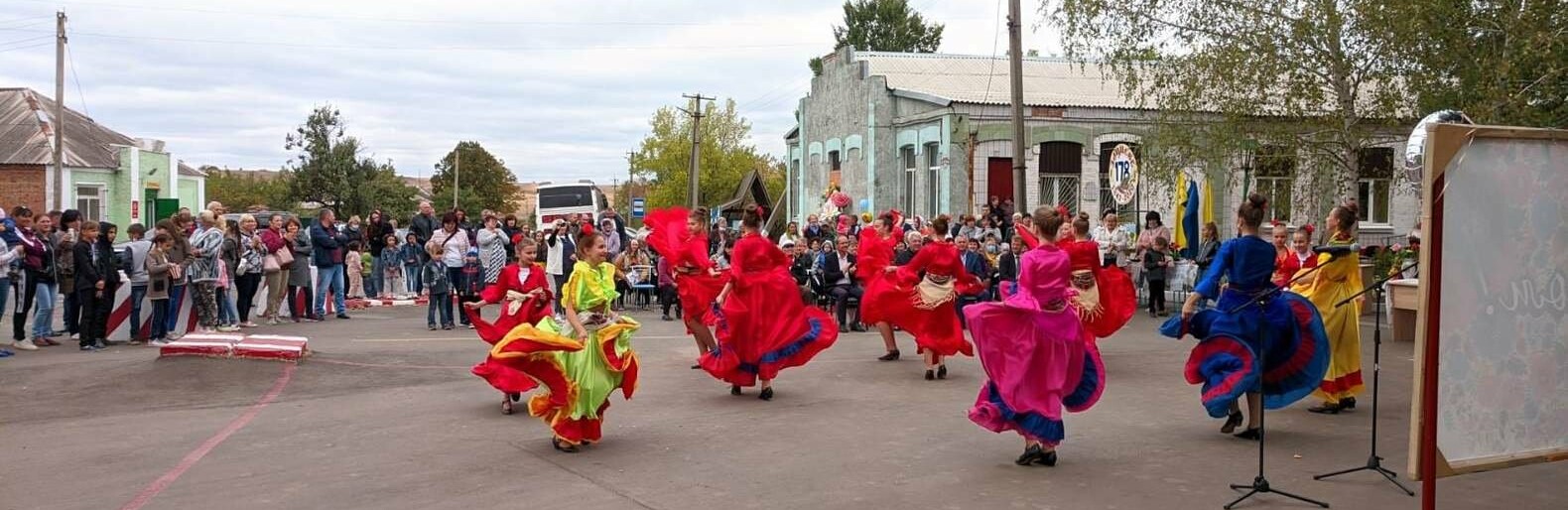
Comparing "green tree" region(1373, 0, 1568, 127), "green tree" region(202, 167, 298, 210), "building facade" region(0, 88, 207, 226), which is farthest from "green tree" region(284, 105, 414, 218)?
"green tree" region(1373, 0, 1568, 127)

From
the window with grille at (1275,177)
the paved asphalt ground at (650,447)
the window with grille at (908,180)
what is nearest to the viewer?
the paved asphalt ground at (650,447)

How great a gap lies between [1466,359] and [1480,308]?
0.71 feet

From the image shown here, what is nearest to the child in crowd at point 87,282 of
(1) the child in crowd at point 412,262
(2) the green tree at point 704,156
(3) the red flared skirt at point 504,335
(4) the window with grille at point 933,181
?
(3) the red flared skirt at point 504,335

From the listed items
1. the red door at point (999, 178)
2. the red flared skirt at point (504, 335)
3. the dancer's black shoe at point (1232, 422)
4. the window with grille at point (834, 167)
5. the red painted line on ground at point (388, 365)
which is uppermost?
the window with grille at point (834, 167)

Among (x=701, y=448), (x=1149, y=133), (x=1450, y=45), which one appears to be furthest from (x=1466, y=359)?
(x=1149, y=133)

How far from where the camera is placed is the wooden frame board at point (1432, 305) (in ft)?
16.2

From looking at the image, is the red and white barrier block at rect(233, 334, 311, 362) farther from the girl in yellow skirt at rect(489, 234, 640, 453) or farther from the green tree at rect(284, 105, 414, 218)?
the green tree at rect(284, 105, 414, 218)

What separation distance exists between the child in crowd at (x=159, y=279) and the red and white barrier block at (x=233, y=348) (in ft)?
8.44

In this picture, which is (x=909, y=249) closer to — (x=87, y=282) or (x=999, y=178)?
(x=87, y=282)

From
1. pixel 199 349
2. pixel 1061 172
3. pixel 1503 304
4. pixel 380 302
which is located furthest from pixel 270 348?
pixel 1061 172

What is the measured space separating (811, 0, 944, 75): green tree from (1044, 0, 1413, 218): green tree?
1938 inches

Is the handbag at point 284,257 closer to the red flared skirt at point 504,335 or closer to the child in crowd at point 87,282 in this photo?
the child in crowd at point 87,282

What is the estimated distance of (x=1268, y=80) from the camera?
21.4 meters

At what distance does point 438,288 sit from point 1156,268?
1127 cm
